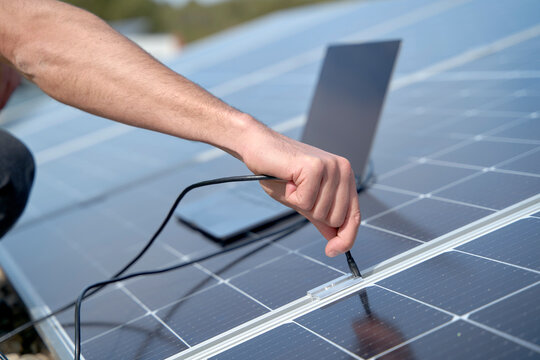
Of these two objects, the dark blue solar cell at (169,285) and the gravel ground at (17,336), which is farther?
the gravel ground at (17,336)

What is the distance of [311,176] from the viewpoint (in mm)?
1520

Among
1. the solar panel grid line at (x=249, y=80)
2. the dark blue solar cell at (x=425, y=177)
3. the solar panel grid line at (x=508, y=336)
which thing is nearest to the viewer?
the solar panel grid line at (x=508, y=336)

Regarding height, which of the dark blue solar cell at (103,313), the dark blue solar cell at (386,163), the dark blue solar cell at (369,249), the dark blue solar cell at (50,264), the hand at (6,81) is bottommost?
the dark blue solar cell at (50,264)

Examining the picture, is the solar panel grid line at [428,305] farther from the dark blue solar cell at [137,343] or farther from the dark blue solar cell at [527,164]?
the dark blue solar cell at [527,164]

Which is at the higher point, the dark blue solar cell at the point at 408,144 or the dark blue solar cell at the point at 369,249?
the dark blue solar cell at the point at 408,144

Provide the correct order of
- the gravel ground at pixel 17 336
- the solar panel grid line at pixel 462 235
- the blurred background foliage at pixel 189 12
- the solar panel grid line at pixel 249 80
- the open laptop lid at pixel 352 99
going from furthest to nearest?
the blurred background foliage at pixel 189 12 < the solar panel grid line at pixel 249 80 < the gravel ground at pixel 17 336 < the open laptop lid at pixel 352 99 < the solar panel grid line at pixel 462 235

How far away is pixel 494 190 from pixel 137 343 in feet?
4.49

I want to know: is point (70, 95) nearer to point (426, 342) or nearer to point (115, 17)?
point (426, 342)

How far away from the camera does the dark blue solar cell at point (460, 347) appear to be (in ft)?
4.38

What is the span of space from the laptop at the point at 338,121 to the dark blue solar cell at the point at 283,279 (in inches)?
17.0

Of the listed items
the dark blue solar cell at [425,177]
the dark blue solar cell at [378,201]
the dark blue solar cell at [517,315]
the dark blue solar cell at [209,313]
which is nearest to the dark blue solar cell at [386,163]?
the dark blue solar cell at [425,177]

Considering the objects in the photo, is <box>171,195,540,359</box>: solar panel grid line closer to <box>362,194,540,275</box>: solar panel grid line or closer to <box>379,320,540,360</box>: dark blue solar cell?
<box>362,194,540,275</box>: solar panel grid line

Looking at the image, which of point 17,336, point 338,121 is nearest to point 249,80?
point 338,121

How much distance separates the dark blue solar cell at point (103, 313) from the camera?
2.24m
